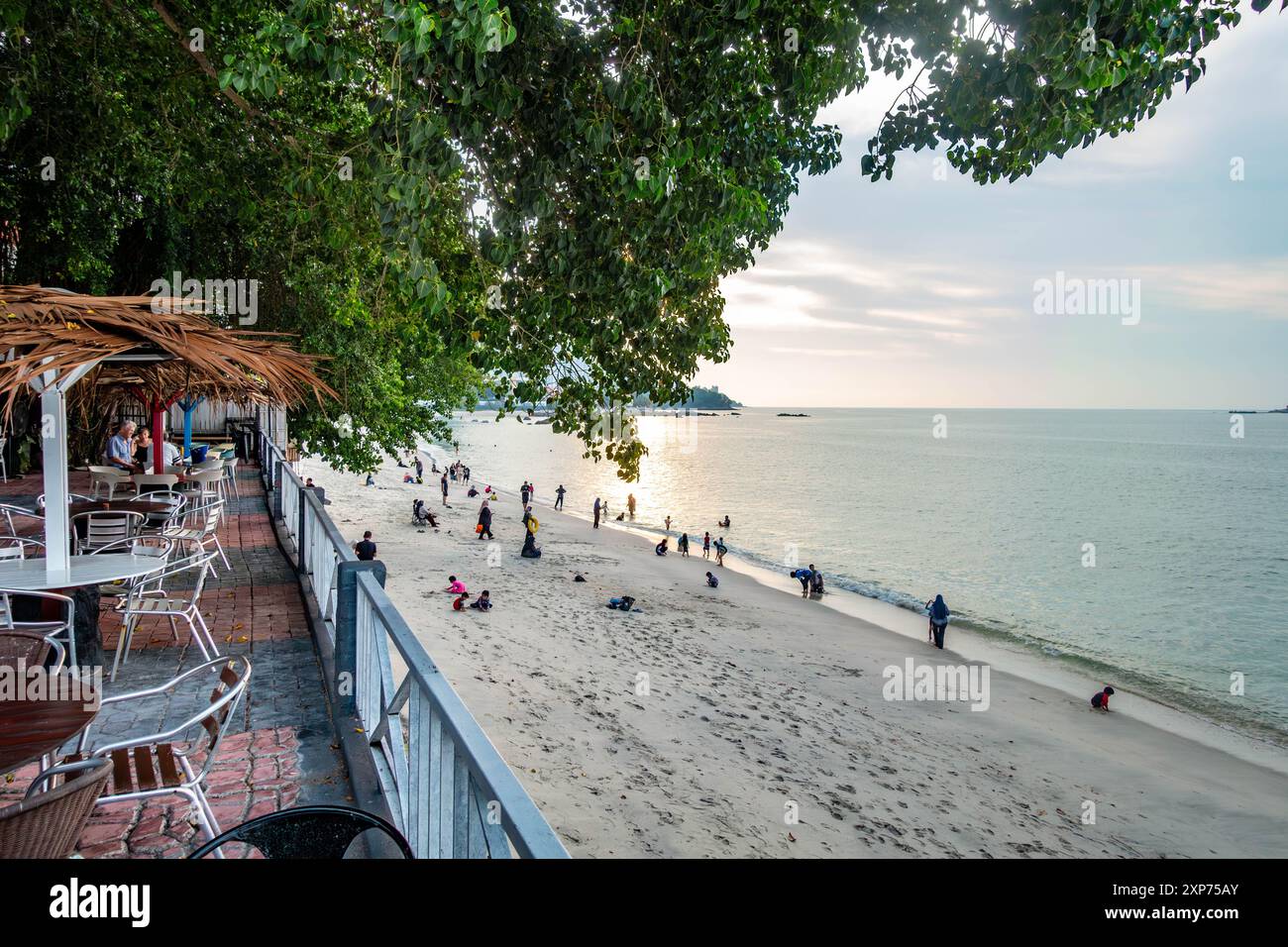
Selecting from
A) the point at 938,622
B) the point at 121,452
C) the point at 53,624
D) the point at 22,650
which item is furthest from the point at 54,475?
the point at 938,622

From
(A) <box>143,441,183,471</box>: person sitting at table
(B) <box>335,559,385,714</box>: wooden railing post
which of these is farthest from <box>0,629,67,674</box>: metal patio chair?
(A) <box>143,441,183,471</box>: person sitting at table

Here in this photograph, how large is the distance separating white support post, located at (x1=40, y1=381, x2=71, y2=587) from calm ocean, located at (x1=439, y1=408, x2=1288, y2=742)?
21.9 m

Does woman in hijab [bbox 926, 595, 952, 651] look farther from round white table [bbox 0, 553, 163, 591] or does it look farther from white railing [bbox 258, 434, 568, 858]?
round white table [bbox 0, 553, 163, 591]

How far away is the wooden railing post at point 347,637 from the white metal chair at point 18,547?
3.39m

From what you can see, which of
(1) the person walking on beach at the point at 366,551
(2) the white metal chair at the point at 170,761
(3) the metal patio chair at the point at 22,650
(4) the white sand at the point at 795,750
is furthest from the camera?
(1) the person walking on beach at the point at 366,551

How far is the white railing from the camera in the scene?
171cm

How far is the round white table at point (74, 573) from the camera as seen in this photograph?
15.4 ft

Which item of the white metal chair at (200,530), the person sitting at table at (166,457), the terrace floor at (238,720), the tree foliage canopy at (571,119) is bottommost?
the terrace floor at (238,720)

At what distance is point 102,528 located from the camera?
289 inches

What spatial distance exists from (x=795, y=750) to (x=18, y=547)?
10708mm

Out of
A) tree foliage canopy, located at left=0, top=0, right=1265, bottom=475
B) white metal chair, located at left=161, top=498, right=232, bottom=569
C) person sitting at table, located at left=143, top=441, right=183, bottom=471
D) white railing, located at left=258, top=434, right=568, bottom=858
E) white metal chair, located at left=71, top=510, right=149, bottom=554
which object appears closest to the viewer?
white railing, located at left=258, top=434, right=568, bottom=858

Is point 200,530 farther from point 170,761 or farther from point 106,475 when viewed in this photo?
point 106,475

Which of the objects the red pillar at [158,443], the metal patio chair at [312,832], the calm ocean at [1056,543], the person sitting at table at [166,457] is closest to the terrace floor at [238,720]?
the metal patio chair at [312,832]

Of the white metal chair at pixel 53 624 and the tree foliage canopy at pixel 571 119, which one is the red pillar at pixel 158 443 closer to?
the tree foliage canopy at pixel 571 119
